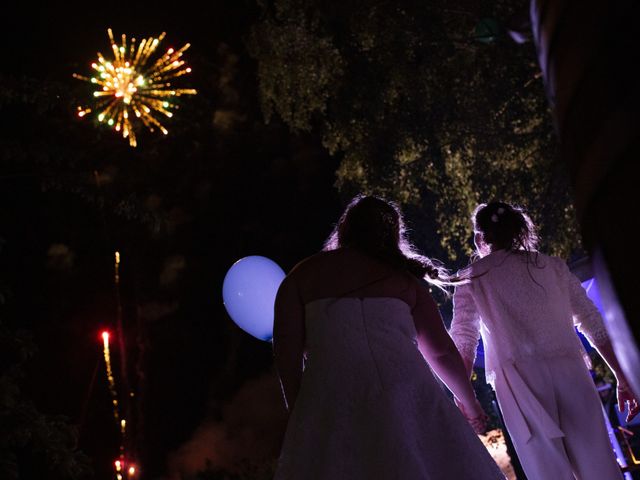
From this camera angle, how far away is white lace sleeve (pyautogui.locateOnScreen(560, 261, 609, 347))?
9.82 feet

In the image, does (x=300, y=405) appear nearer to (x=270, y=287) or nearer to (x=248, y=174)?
(x=270, y=287)

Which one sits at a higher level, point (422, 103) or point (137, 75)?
point (137, 75)

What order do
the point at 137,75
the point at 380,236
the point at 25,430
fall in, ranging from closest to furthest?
the point at 380,236 → the point at 25,430 → the point at 137,75

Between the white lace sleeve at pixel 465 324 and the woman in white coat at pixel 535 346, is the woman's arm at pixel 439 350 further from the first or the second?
the white lace sleeve at pixel 465 324

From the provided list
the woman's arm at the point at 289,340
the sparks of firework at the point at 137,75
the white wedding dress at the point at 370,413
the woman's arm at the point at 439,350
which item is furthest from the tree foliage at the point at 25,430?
the sparks of firework at the point at 137,75

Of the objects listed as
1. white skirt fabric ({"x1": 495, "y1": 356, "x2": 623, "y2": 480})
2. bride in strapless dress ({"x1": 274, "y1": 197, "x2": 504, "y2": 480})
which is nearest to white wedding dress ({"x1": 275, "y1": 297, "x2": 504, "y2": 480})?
bride in strapless dress ({"x1": 274, "y1": 197, "x2": 504, "y2": 480})

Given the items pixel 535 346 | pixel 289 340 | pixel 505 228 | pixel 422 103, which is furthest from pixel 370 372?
pixel 422 103

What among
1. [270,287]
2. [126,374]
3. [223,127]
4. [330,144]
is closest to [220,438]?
[126,374]

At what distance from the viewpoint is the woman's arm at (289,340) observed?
7.58 ft

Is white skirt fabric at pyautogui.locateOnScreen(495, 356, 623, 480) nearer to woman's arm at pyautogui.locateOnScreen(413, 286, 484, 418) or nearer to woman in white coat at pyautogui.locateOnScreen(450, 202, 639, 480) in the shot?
woman in white coat at pyautogui.locateOnScreen(450, 202, 639, 480)

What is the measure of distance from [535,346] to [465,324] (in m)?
0.39

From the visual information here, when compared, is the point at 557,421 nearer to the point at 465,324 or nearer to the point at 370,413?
the point at 465,324

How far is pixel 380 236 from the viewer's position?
2691 millimetres

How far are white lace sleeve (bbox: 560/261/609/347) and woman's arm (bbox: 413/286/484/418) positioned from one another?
0.82 meters
